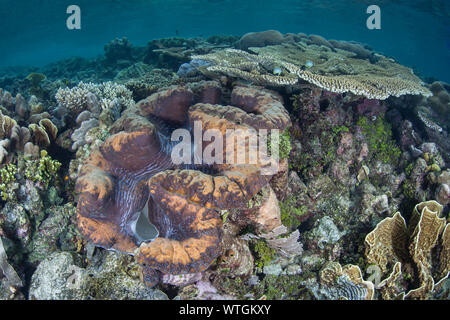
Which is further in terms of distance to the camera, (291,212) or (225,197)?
(291,212)

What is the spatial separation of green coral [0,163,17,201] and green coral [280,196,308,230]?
146 inches

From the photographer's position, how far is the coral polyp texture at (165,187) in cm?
204

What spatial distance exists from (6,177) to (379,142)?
6.16m

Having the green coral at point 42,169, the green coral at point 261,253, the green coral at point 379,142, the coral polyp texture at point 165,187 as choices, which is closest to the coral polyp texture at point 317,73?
the green coral at point 379,142

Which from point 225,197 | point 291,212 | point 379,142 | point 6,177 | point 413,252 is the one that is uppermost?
point 225,197

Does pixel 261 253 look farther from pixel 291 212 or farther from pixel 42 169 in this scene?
pixel 42 169

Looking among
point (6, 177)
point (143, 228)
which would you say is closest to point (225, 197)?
point (143, 228)

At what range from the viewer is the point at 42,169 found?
10.9ft

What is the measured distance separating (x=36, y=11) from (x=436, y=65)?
150347 millimetres

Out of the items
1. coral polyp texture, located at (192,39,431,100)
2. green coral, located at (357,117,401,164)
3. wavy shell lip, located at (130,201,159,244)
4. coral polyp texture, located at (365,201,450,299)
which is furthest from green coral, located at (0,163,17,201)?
green coral, located at (357,117,401,164)

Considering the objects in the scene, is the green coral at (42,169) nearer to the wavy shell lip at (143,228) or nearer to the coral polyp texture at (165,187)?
the coral polyp texture at (165,187)

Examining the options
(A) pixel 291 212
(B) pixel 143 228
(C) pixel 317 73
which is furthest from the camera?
(C) pixel 317 73

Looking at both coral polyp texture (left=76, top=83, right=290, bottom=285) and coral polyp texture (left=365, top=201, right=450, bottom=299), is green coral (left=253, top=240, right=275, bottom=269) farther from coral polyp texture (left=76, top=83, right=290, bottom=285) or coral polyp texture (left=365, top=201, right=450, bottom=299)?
coral polyp texture (left=365, top=201, right=450, bottom=299)
